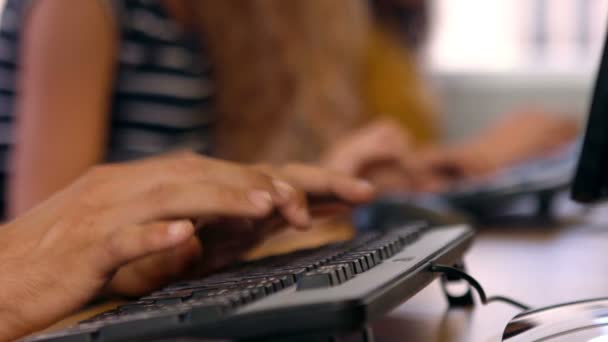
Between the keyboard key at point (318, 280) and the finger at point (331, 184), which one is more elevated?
the keyboard key at point (318, 280)

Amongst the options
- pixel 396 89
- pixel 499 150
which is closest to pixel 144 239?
pixel 499 150

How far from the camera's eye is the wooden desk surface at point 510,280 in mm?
464

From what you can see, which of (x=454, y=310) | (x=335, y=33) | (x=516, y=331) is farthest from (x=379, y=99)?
(x=516, y=331)

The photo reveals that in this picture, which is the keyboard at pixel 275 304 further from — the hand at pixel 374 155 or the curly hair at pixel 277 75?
the curly hair at pixel 277 75

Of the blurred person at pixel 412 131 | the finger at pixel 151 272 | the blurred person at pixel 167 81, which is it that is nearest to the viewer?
the finger at pixel 151 272

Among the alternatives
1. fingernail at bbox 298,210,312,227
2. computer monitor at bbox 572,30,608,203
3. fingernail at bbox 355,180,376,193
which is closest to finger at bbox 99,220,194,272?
fingernail at bbox 298,210,312,227

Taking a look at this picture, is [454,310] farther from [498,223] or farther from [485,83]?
[485,83]

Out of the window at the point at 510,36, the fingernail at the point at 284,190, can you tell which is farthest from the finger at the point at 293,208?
the window at the point at 510,36

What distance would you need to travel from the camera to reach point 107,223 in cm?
46

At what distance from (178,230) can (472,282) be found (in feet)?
0.58

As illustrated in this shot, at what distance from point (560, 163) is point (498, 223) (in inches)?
6.6

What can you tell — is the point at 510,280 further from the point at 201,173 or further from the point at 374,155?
the point at 374,155

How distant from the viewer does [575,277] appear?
2.00 feet

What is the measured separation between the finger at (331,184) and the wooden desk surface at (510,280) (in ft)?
0.30
